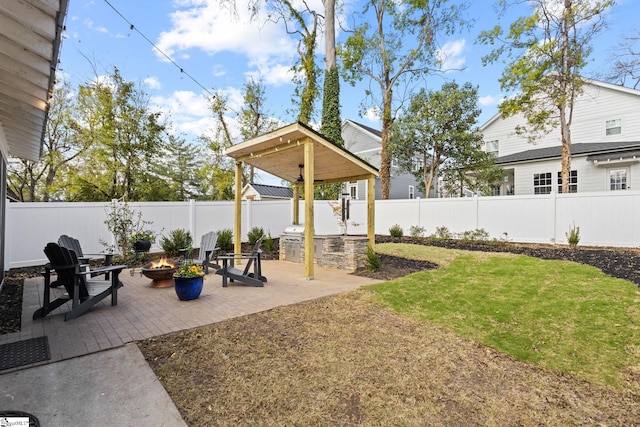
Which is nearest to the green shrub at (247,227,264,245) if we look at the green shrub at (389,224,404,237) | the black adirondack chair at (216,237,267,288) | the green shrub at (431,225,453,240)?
the black adirondack chair at (216,237,267,288)

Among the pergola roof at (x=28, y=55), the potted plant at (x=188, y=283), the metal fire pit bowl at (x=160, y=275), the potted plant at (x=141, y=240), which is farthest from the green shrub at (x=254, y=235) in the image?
the pergola roof at (x=28, y=55)

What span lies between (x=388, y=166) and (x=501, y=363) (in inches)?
546

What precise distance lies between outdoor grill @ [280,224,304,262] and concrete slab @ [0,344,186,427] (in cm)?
540

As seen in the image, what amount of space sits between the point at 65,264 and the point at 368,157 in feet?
63.1

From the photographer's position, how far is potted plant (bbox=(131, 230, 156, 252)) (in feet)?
25.3

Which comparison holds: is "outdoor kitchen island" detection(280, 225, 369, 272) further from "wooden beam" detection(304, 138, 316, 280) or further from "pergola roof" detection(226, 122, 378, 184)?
"pergola roof" detection(226, 122, 378, 184)

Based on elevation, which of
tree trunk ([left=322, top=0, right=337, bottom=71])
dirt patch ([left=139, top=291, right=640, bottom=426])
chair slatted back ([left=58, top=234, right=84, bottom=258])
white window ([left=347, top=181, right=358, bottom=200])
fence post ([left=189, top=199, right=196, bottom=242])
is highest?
tree trunk ([left=322, top=0, right=337, bottom=71])

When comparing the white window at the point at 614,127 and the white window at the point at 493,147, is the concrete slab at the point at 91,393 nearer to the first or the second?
the white window at the point at 614,127

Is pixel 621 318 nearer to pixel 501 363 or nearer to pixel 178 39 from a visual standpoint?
pixel 501 363

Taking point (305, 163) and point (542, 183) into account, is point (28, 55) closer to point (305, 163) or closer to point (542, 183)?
point (305, 163)

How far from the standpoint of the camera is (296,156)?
725 centimetres

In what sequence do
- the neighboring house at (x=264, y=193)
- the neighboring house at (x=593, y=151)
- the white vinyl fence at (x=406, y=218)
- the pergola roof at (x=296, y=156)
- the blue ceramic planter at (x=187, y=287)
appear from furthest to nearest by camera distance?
1. the neighboring house at (x=264, y=193)
2. the neighboring house at (x=593, y=151)
3. the white vinyl fence at (x=406, y=218)
4. the pergola roof at (x=296, y=156)
5. the blue ceramic planter at (x=187, y=287)

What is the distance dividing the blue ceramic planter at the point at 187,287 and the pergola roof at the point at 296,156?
9.99 ft

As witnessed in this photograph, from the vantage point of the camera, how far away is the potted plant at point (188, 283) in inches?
→ 180
